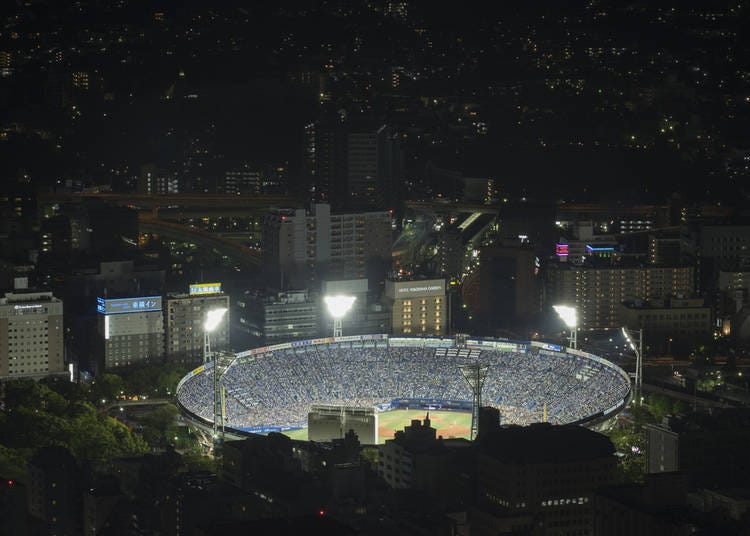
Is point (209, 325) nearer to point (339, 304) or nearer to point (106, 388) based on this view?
point (106, 388)

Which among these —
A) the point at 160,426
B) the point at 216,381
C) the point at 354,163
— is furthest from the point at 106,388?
the point at 354,163

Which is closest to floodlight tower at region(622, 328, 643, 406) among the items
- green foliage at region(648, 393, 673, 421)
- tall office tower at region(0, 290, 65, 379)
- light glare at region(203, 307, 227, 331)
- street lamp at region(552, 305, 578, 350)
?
green foliage at region(648, 393, 673, 421)

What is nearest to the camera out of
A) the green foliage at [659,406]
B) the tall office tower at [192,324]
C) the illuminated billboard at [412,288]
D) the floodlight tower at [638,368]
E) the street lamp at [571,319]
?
the green foliage at [659,406]

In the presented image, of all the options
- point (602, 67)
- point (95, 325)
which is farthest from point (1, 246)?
point (602, 67)

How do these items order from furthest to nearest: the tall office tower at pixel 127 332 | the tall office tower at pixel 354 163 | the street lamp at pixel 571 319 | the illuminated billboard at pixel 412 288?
the tall office tower at pixel 354 163
the illuminated billboard at pixel 412 288
the street lamp at pixel 571 319
the tall office tower at pixel 127 332

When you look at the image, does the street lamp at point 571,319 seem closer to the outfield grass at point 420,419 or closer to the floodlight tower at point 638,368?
the floodlight tower at point 638,368

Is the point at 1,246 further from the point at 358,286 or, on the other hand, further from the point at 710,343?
the point at 710,343

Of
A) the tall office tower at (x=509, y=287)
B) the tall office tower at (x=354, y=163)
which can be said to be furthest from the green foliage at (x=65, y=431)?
the tall office tower at (x=354, y=163)

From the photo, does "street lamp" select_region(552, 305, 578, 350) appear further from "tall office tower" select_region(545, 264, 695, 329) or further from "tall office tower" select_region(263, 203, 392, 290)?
"tall office tower" select_region(263, 203, 392, 290)
